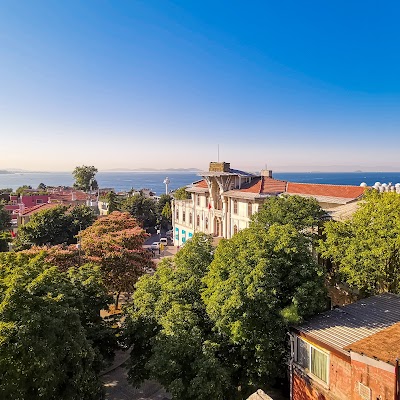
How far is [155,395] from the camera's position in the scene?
14781 mm

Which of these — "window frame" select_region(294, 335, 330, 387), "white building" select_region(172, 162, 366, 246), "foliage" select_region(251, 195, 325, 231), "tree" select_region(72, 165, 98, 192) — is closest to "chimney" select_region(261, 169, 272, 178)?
"white building" select_region(172, 162, 366, 246)

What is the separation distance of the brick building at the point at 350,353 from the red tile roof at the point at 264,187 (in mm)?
16260

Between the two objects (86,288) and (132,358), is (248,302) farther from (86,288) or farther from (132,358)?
(86,288)

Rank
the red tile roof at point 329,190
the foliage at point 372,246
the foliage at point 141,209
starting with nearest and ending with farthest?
1. the foliage at point 372,246
2. the red tile roof at point 329,190
3. the foliage at point 141,209

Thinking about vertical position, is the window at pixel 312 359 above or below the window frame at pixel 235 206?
below

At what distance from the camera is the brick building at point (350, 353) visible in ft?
29.3

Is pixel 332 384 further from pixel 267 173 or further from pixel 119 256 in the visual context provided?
pixel 267 173

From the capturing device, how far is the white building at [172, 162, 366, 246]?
84.6 ft

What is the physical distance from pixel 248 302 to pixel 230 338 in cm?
154

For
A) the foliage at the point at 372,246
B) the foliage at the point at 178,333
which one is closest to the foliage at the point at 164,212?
the foliage at the point at 178,333

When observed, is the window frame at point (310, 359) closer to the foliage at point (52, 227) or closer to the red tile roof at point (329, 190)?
the red tile roof at point (329, 190)

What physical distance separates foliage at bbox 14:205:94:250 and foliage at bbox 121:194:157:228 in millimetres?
13167

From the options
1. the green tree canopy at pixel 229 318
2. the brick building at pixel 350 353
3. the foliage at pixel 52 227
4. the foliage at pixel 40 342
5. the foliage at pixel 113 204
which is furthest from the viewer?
the foliage at pixel 113 204

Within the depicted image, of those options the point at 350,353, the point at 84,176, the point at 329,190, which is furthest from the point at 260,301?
the point at 84,176
